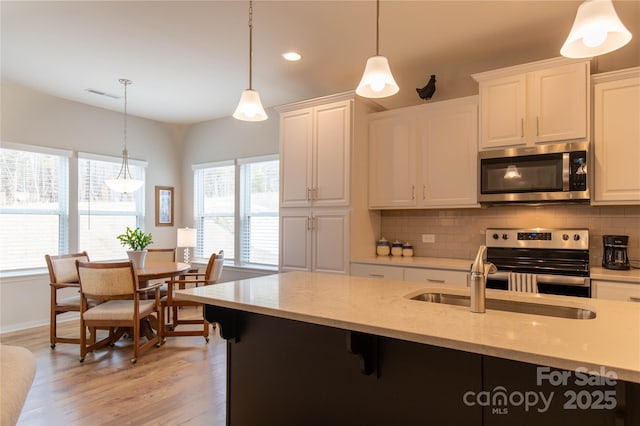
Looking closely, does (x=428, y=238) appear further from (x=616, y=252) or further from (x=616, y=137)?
Answer: (x=616, y=137)

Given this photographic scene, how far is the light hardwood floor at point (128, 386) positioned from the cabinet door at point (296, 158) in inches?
64.9

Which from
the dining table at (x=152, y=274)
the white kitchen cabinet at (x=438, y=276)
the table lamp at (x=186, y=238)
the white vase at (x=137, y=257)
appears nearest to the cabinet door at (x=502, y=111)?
the white kitchen cabinet at (x=438, y=276)

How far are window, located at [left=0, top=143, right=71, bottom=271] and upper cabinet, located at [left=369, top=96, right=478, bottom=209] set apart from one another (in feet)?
12.5

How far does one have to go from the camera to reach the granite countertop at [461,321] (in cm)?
104

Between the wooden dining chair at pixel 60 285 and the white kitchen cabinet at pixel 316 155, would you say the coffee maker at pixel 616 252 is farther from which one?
the wooden dining chair at pixel 60 285

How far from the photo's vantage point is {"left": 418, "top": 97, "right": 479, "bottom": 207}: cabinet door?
133 inches

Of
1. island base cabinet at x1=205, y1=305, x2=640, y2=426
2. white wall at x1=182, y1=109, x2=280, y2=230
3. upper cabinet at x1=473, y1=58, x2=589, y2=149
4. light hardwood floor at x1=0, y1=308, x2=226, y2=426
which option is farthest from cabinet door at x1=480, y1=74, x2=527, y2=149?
light hardwood floor at x1=0, y1=308, x2=226, y2=426

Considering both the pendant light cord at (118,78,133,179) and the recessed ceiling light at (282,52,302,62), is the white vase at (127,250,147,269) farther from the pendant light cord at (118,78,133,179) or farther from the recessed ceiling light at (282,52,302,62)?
the recessed ceiling light at (282,52,302,62)

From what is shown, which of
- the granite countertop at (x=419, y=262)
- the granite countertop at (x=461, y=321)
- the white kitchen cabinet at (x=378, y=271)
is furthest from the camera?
the white kitchen cabinet at (x=378, y=271)

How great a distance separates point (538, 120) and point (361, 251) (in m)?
1.88

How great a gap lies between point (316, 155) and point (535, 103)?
77.0 inches

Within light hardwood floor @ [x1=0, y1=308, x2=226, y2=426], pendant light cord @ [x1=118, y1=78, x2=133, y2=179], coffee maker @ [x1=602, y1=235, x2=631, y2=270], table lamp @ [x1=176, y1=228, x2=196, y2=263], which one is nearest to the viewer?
light hardwood floor @ [x1=0, y1=308, x2=226, y2=426]

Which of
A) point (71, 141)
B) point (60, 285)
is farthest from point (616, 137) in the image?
point (71, 141)

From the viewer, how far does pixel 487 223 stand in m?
3.61
